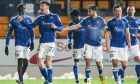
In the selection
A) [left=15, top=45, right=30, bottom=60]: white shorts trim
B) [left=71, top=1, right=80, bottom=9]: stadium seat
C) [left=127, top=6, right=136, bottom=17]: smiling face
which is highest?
[left=127, top=6, right=136, bottom=17]: smiling face

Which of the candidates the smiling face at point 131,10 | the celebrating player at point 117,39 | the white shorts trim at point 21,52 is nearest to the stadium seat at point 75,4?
the smiling face at point 131,10

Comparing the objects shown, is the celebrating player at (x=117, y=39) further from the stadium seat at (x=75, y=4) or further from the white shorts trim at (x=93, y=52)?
the stadium seat at (x=75, y=4)

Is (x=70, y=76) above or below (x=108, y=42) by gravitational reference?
below

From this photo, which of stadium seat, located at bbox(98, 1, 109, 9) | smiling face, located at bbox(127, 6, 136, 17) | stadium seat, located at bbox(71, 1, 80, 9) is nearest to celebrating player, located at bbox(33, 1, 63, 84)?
smiling face, located at bbox(127, 6, 136, 17)

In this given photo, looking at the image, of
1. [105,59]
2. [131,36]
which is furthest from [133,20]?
[105,59]

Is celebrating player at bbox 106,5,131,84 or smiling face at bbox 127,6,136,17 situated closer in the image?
celebrating player at bbox 106,5,131,84

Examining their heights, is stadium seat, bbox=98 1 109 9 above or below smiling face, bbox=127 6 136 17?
below

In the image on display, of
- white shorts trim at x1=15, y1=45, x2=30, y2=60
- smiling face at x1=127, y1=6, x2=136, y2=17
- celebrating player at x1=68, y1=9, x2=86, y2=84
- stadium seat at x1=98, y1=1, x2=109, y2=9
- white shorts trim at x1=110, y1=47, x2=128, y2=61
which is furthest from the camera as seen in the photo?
stadium seat at x1=98, y1=1, x2=109, y2=9

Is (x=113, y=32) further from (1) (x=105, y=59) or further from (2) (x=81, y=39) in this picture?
(1) (x=105, y=59)

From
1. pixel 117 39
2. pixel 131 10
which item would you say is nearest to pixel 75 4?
pixel 131 10

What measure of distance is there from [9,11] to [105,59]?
434cm

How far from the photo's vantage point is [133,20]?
1692 centimetres

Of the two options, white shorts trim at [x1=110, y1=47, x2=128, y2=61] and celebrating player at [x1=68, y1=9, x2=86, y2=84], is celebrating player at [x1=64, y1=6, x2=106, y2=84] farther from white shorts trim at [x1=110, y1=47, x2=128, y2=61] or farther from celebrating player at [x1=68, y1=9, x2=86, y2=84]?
celebrating player at [x1=68, y1=9, x2=86, y2=84]

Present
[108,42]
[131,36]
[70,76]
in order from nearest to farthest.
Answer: [108,42] < [131,36] < [70,76]
